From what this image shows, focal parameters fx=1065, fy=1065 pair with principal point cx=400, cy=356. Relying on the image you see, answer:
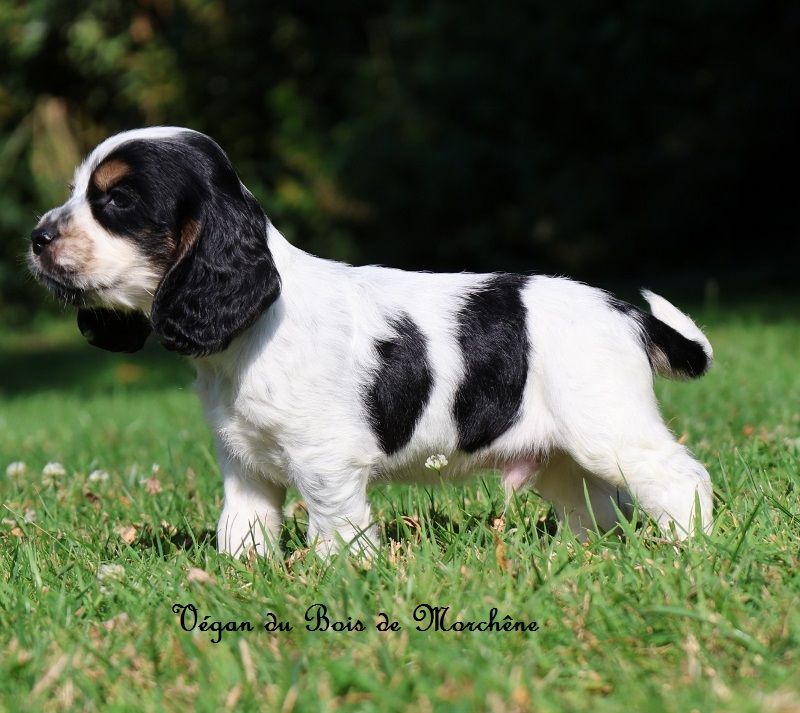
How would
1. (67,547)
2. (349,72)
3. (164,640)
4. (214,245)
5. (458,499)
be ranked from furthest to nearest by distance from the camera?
1. (349,72)
2. (458,499)
3. (67,547)
4. (214,245)
5. (164,640)

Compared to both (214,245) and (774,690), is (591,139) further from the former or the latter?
(774,690)

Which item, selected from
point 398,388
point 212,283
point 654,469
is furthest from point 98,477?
point 654,469

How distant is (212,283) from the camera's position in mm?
3381

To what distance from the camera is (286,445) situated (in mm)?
3420

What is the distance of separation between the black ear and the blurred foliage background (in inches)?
444

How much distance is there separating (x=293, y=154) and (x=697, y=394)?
1152 centimetres

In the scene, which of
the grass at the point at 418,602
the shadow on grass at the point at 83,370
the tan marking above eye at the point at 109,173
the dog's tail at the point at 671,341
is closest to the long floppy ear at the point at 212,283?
the tan marking above eye at the point at 109,173

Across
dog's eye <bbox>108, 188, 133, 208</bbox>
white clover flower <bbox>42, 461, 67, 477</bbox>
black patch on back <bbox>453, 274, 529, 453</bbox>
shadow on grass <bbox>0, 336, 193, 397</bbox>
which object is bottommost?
shadow on grass <bbox>0, 336, 193, 397</bbox>

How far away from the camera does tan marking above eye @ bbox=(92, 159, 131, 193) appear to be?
3396mm

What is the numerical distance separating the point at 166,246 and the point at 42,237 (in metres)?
0.39

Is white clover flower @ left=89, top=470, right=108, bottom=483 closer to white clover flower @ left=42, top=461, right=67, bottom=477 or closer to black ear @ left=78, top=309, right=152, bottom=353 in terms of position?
white clover flower @ left=42, top=461, right=67, bottom=477

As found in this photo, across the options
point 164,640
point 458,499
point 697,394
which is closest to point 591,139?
point 697,394

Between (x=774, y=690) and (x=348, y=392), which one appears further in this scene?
(x=348, y=392)

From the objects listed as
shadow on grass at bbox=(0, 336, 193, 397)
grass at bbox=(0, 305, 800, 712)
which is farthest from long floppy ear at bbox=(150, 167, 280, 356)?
shadow on grass at bbox=(0, 336, 193, 397)
